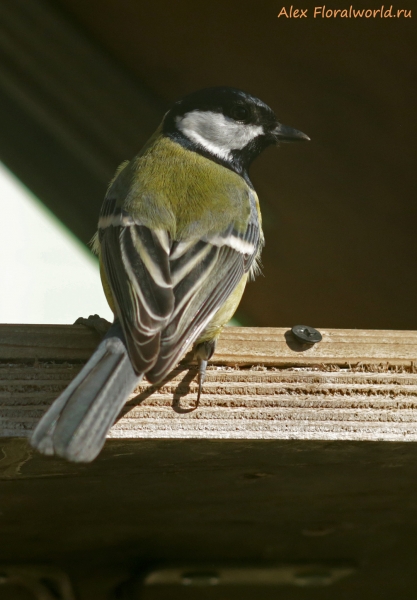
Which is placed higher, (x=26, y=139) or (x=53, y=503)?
(x=26, y=139)

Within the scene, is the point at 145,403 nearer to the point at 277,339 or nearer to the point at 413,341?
the point at 277,339

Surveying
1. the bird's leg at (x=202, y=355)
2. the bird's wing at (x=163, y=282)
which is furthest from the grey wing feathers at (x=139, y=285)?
the bird's leg at (x=202, y=355)

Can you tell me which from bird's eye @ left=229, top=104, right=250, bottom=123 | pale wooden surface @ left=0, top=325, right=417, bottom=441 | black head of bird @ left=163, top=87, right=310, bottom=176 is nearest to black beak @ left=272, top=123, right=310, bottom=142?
black head of bird @ left=163, top=87, right=310, bottom=176

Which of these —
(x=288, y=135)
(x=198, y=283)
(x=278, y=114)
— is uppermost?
(x=278, y=114)

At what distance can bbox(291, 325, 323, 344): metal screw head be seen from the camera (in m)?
1.37

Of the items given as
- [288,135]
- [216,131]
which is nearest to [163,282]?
[288,135]

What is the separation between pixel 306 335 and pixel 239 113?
1228mm

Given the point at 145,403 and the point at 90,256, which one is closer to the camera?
the point at 145,403

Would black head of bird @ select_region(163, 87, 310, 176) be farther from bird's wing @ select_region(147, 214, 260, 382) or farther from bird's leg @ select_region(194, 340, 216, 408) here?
bird's leg @ select_region(194, 340, 216, 408)

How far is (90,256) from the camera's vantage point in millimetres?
2543

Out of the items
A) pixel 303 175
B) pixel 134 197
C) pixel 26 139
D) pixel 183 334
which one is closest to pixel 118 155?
pixel 26 139

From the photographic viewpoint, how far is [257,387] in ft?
4.31

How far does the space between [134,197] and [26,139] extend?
3.08 feet

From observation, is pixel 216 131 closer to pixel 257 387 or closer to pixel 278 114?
pixel 278 114
